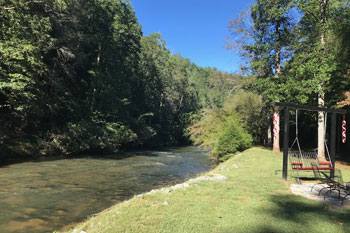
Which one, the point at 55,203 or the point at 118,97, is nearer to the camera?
the point at 55,203

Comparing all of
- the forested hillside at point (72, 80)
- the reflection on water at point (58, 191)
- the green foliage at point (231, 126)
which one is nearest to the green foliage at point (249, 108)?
the green foliage at point (231, 126)

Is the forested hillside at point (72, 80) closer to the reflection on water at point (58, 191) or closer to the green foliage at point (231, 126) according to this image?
the green foliage at point (231, 126)

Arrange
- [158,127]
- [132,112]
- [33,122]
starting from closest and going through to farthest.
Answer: [33,122] → [132,112] → [158,127]

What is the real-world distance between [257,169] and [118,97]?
22950 millimetres

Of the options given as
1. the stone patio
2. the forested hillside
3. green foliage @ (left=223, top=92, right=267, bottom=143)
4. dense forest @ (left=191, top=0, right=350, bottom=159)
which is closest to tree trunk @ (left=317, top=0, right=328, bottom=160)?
dense forest @ (left=191, top=0, right=350, bottom=159)

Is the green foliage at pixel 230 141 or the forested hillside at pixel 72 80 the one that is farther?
the green foliage at pixel 230 141

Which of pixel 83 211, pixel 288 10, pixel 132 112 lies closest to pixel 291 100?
pixel 288 10

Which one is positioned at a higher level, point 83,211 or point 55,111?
point 55,111

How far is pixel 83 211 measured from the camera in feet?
23.5

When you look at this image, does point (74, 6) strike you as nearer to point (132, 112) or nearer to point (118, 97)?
point (118, 97)

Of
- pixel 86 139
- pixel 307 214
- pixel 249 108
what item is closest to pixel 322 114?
pixel 249 108

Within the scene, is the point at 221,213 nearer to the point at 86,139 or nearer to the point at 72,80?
the point at 86,139

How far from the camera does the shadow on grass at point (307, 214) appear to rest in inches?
182

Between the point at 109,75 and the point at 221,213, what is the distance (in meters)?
26.5
